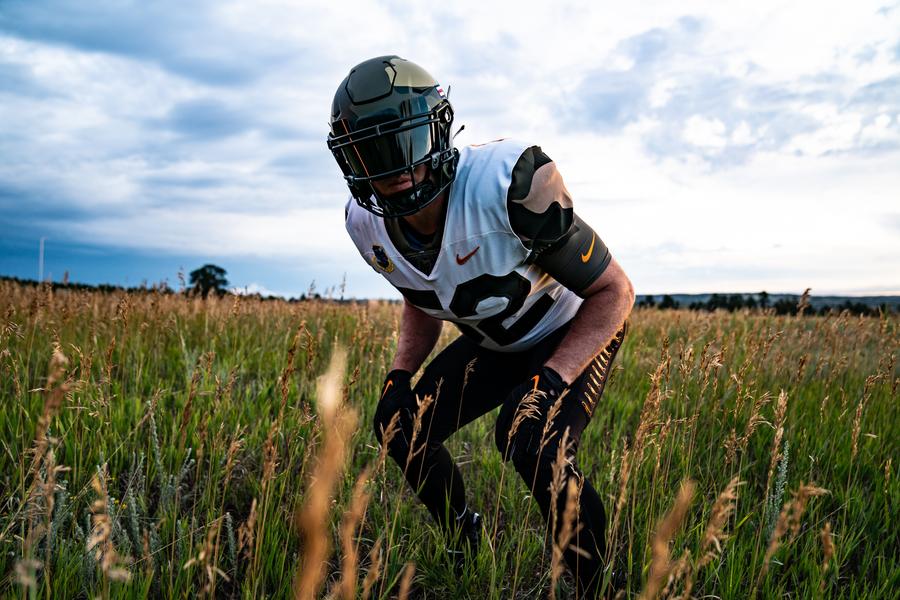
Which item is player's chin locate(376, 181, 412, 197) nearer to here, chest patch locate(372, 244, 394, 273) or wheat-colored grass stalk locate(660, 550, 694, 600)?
chest patch locate(372, 244, 394, 273)

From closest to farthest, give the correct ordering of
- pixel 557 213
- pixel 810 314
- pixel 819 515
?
pixel 557 213 < pixel 819 515 < pixel 810 314

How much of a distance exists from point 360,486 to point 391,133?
6.08 feet

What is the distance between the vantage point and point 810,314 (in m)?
15.1

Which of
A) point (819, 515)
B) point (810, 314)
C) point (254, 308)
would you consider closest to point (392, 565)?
point (819, 515)

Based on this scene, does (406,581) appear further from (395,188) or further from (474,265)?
(395,188)

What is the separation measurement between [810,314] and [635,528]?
14.6m

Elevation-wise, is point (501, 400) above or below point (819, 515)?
above

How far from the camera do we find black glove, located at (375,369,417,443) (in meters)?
2.85

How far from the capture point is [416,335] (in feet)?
11.1

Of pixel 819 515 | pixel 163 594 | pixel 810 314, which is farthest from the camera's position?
pixel 810 314

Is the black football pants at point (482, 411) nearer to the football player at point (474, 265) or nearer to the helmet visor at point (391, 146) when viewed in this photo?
the football player at point (474, 265)

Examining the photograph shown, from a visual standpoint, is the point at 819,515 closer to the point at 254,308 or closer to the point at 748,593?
the point at 748,593

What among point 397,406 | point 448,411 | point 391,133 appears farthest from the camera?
point 448,411

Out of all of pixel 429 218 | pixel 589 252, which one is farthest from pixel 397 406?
pixel 589 252
